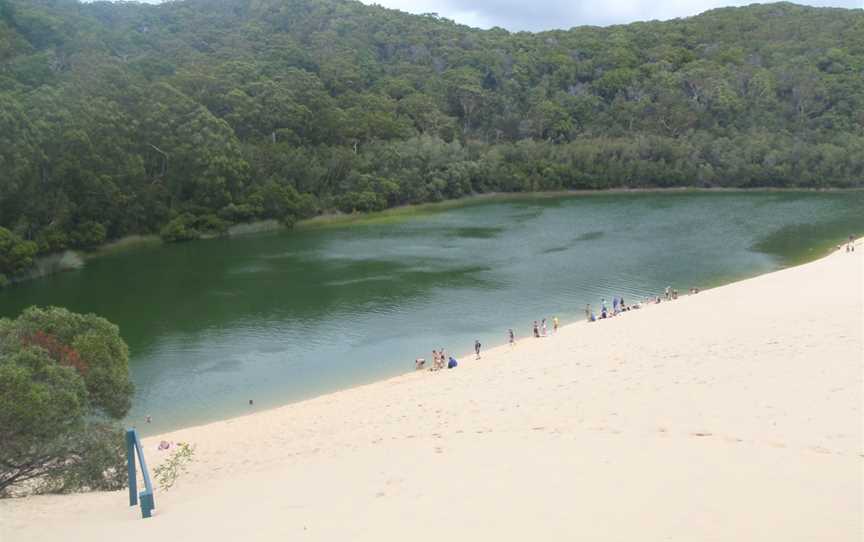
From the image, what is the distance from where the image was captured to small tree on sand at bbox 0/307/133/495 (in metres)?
13.2

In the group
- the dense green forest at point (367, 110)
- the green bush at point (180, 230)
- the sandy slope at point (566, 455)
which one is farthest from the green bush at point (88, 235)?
the sandy slope at point (566, 455)

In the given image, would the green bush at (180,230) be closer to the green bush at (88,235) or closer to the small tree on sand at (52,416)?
the green bush at (88,235)

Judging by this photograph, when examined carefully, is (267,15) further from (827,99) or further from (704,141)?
(827,99)

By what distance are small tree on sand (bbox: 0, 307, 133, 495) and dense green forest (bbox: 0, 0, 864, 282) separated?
113 feet

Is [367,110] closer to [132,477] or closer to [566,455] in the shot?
[132,477]

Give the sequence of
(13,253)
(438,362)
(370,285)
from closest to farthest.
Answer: (438,362) < (370,285) < (13,253)

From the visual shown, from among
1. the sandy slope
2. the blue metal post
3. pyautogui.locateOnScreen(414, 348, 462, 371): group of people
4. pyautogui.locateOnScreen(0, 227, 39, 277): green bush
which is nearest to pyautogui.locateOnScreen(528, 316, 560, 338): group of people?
pyautogui.locateOnScreen(414, 348, 462, 371): group of people

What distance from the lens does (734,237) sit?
5641 centimetres

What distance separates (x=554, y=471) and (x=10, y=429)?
1001 cm

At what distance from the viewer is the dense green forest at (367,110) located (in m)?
56.3

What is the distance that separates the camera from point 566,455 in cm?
1138

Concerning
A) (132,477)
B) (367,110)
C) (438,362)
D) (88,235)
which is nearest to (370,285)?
(438,362)

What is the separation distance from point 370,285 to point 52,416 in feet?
95.0

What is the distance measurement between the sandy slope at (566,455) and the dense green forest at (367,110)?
122 ft
